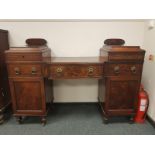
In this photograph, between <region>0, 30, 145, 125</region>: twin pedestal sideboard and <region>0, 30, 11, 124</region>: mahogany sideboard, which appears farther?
<region>0, 30, 11, 124</region>: mahogany sideboard

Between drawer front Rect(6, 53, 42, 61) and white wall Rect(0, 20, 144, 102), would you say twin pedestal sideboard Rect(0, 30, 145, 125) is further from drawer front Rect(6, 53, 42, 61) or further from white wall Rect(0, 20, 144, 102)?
white wall Rect(0, 20, 144, 102)

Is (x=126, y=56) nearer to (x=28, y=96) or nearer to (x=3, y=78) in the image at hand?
(x=28, y=96)

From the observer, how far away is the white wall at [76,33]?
6.71 feet

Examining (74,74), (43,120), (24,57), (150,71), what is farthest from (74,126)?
(150,71)

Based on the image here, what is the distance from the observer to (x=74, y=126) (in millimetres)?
1826

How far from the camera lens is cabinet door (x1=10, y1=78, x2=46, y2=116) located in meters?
1.68

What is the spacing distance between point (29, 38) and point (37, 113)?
1070 mm

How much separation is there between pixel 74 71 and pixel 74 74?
0.12 ft

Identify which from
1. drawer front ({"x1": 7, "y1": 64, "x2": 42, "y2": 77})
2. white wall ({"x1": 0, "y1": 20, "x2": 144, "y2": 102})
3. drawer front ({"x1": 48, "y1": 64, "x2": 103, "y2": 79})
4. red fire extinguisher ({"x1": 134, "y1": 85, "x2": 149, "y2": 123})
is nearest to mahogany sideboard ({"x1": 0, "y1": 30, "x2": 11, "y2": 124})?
white wall ({"x1": 0, "y1": 20, "x2": 144, "y2": 102})
